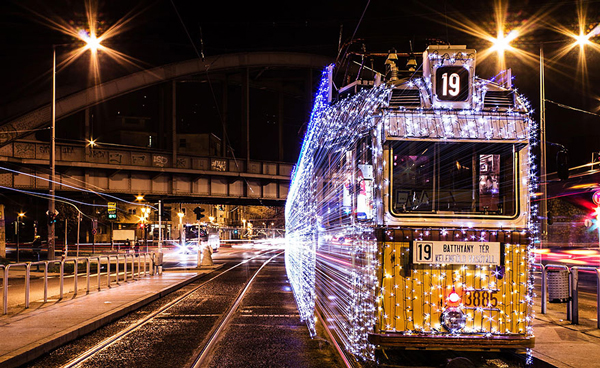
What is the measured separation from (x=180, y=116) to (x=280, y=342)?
93441 millimetres

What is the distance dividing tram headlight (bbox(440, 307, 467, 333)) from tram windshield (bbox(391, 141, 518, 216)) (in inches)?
42.6

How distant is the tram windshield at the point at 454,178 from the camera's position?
6082 millimetres

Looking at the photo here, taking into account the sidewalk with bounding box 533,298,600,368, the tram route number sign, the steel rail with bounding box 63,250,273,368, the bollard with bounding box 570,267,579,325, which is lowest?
the steel rail with bounding box 63,250,273,368

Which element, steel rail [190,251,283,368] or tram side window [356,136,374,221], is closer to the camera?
tram side window [356,136,374,221]

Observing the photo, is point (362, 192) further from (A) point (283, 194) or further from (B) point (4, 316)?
(A) point (283, 194)

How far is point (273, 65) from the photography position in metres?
45.8

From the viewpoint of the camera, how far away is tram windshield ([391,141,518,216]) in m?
6.08

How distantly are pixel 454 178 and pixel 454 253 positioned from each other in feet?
2.79

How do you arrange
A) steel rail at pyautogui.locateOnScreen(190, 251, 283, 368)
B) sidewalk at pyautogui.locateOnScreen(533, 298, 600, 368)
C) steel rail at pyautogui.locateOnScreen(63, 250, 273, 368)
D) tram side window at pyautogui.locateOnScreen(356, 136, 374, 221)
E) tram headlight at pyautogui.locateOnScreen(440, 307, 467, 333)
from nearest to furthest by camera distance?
tram headlight at pyautogui.locateOnScreen(440, 307, 467, 333), tram side window at pyautogui.locateOnScreen(356, 136, 374, 221), sidewalk at pyautogui.locateOnScreen(533, 298, 600, 368), steel rail at pyautogui.locateOnScreen(190, 251, 283, 368), steel rail at pyautogui.locateOnScreen(63, 250, 273, 368)

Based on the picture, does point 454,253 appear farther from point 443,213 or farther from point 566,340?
point 566,340

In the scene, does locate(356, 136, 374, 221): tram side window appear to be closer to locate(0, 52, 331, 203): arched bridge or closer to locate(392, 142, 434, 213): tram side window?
locate(392, 142, 434, 213): tram side window

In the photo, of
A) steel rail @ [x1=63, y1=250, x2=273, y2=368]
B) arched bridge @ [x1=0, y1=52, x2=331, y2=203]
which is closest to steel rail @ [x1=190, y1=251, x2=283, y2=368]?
steel rail @ [x1=63, y1=250, x2=273, y2=368]

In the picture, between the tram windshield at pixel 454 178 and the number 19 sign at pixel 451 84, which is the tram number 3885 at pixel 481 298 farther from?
the number 19 sign at pixel 451 84

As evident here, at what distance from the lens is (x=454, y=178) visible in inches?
245
